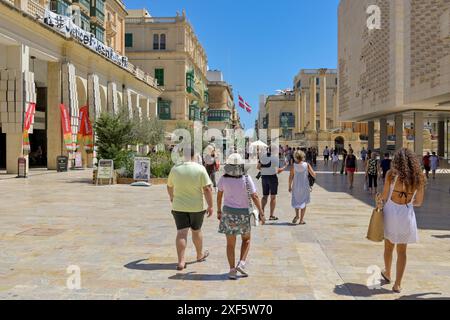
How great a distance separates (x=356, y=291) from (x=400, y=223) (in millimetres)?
913

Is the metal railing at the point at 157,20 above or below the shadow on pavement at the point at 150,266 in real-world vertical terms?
above

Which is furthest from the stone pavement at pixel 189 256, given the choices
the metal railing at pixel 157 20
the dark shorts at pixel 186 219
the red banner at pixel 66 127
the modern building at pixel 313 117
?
the modern building at pixel 313 117

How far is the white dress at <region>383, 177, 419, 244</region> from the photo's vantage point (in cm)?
555

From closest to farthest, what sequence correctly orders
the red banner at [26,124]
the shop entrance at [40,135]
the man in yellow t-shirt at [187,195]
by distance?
1. the man in yellow t-shirt at [187,195]
2. the red banner at [26,124]
3. the shop entrance at [40,135]

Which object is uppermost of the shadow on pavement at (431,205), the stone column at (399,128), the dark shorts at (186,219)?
the stone column at (399,128)

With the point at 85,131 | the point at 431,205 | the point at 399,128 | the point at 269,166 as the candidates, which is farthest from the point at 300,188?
the point at 399,128

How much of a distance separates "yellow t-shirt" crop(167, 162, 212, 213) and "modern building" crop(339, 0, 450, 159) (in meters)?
19.6

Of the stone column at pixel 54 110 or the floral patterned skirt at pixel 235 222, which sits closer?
the floral patterned skirt at pixel 235 222

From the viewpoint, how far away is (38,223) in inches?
396

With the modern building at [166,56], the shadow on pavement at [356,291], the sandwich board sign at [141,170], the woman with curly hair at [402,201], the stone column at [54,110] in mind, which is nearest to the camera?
the shadow on pavement at [356,291]

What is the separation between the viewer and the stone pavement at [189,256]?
18.0ft

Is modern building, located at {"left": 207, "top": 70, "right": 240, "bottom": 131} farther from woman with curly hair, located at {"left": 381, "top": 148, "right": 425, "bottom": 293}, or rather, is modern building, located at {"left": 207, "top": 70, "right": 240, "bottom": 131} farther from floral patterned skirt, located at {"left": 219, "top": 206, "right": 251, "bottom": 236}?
woman with curly hair, located at {"left": 381, "top": 148, "right": 425, "bottom": 293}

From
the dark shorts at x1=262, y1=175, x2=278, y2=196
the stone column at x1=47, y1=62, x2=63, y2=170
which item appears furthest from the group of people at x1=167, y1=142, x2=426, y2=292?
the stone column at x1=47, y1=62, x2=63, y2=170

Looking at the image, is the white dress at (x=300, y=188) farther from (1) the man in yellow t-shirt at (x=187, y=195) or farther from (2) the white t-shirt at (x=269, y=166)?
(1) the man in yellow t-shirt at (x=187, y=195)
